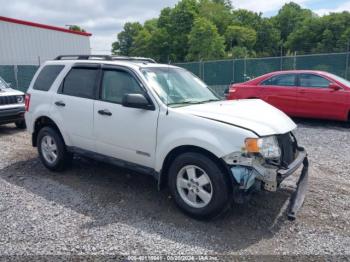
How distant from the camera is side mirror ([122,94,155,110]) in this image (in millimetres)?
3939

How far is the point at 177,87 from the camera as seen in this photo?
176 inches

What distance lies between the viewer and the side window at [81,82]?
189 inches

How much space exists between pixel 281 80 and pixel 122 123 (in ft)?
21.4

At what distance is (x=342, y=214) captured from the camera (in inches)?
151

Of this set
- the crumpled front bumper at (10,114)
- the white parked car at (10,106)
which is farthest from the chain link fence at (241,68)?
the crumpled front bumper at (10,114)

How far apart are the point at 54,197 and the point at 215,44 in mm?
48636

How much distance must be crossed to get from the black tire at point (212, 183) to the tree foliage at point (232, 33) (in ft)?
155

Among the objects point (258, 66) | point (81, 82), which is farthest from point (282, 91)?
point (258, 66)

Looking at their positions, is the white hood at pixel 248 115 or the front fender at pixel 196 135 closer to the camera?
the front fender at pixel 196 135

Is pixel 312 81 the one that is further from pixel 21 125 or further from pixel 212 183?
pixel 21 125

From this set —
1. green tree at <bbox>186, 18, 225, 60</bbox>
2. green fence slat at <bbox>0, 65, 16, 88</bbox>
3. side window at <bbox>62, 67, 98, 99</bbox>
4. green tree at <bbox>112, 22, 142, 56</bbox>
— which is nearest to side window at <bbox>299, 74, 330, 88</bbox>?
side window at <bbox>62, 67, 98, 99</bbox>

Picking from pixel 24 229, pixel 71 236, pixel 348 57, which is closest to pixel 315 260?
pixel 71 236

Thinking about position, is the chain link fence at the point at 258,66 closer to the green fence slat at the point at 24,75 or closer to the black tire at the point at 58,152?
the green fence slat at the point at 24,75

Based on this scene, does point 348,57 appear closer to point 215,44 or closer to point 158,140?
point 158,140
